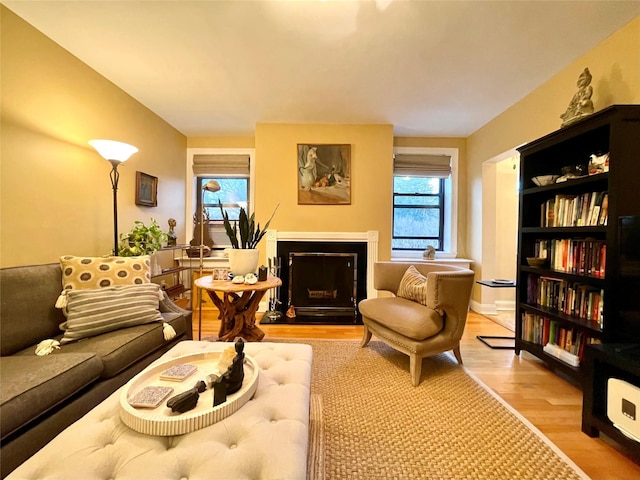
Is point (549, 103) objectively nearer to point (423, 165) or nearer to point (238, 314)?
point (423, 165)

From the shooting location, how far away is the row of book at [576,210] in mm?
1751

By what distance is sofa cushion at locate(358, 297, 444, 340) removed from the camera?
191 centimetres

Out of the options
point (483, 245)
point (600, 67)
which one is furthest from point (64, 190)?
point (483, 245)

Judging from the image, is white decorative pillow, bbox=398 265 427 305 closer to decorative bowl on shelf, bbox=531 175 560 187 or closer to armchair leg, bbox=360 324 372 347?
armchair leg, bbox=360 324 372 347

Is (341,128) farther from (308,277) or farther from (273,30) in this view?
(308,277)

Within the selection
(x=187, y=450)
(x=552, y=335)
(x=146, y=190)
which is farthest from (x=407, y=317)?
(x=146, y=190)

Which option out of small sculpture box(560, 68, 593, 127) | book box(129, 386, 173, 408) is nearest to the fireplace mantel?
small sculpture box(560, 68, 593, 127)

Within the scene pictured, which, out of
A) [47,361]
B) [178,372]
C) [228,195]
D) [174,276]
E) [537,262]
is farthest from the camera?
[228,195]

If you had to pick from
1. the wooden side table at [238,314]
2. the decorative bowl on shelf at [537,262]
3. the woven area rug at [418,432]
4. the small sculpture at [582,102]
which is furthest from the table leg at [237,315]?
the small sculpture at [582,102]

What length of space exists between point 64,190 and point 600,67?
4.20 m

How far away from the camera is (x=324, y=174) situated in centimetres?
361

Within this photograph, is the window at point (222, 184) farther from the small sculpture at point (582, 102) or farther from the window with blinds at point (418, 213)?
the small sculpture at point (582, 102)

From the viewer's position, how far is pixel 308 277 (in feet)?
11.9

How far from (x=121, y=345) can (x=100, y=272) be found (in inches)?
24.2
